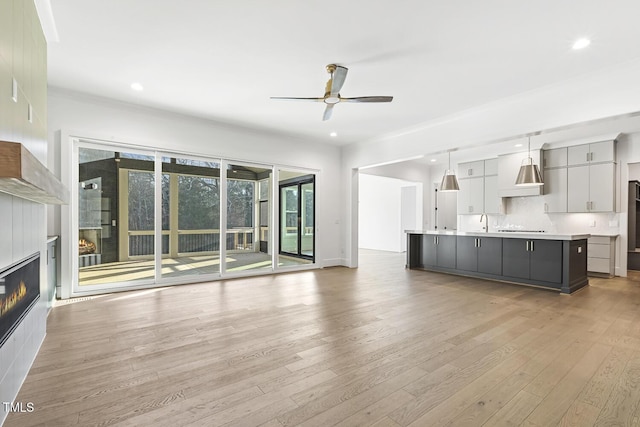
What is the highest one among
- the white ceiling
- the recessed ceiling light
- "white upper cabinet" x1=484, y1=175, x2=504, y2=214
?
the white ceiling

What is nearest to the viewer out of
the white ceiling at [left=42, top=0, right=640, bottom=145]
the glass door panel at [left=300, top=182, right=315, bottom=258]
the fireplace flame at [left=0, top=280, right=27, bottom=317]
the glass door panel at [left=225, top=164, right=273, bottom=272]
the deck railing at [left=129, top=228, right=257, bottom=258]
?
the fireplace flame at [left=0, top=280, right=27, bottom=317]

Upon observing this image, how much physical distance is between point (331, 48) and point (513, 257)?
4.64 meters

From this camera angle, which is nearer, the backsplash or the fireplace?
the fireplace

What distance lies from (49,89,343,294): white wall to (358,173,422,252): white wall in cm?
403

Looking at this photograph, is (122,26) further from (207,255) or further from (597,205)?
(597,205)

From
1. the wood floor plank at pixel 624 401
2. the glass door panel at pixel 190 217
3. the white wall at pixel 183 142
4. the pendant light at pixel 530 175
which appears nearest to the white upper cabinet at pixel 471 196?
the pendant light at pixel 530 175

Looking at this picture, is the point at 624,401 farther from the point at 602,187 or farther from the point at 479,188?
the point at 479,188

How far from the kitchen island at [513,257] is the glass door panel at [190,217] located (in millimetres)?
4350

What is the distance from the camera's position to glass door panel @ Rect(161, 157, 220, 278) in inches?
214

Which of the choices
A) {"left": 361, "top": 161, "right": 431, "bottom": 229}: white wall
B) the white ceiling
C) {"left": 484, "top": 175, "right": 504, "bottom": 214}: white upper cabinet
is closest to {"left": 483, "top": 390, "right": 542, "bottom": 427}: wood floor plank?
the white ceiling

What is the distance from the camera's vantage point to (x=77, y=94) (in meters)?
4.52

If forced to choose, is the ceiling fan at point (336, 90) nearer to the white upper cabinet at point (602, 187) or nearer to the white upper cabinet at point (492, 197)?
the white upper cabinet at point (602, 187)

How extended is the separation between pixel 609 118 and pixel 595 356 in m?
2.78

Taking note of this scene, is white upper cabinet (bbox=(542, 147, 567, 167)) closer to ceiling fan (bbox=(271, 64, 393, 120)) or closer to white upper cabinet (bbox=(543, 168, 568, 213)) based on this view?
white upper cabinet (bbox=(543, 168, 568, 213))
